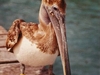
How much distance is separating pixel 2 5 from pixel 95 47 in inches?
155

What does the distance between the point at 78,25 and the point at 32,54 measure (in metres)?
5.67

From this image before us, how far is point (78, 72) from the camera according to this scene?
268 inches

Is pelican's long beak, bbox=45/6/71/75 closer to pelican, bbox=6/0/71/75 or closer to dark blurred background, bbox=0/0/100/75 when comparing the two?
pelican, bbox=6/0/71/75

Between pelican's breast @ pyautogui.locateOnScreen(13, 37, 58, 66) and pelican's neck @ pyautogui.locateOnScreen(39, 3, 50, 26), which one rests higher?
pelican's neck @ pyautogui.locateOnScreen(39, 3, 50, 26)

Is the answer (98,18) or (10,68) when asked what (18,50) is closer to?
(10,68)

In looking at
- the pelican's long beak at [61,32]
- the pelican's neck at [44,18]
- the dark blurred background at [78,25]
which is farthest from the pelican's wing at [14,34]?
the dark blurred background at [78,25]

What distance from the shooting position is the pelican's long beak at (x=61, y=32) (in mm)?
3227

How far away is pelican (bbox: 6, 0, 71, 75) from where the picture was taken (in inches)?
135

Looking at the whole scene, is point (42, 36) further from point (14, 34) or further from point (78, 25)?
point (78, 25)

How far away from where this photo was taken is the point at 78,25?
30.6 feet

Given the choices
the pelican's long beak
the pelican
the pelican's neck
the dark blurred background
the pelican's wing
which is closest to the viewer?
the pelican's long beak

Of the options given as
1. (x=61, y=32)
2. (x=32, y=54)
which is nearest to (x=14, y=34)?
(x=32, y=54)

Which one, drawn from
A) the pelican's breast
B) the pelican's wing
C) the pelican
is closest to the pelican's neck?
the pelican

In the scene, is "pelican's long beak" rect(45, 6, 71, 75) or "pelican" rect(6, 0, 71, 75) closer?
"pelican's long beak" rect(45, 6, 71, 75)
